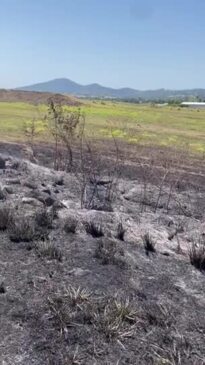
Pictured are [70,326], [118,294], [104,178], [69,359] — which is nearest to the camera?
[69,359]

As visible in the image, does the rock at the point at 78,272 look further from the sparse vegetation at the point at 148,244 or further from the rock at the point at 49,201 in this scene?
the rock at the point at 49,201

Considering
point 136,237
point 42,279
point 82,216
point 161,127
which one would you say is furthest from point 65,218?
point 161,127

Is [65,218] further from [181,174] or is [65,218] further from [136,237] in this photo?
[181,174]

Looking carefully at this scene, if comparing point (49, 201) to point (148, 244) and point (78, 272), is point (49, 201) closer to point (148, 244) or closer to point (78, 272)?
point (148, 244)

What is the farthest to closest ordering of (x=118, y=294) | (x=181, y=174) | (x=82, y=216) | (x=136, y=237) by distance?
1. (x=181, y=174)
2. (x=82, y=216)
3. (x=136, y=237)
4. (x=118, y=294)

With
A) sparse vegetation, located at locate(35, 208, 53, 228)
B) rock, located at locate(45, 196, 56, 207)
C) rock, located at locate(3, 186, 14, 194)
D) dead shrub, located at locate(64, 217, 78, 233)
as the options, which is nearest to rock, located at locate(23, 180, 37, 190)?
rock, located at locate(3, 186, 14, 194)

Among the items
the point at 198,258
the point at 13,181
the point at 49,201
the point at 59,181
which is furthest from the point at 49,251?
the point at 59,181

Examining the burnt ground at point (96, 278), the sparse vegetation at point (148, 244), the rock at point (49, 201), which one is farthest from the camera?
the rock at point (49, 201)

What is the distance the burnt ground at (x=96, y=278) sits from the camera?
19.8 ft

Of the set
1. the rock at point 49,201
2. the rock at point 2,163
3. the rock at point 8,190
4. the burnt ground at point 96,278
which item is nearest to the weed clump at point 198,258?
the burnt ground at point 96,278

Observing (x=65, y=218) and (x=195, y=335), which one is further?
(x=65, y=218)

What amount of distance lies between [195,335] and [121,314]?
875 millimetres

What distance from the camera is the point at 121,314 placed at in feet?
21.4

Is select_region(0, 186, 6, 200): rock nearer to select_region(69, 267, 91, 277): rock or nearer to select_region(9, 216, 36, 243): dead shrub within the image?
select_region(9, 216, 36, 243): dead shrub
